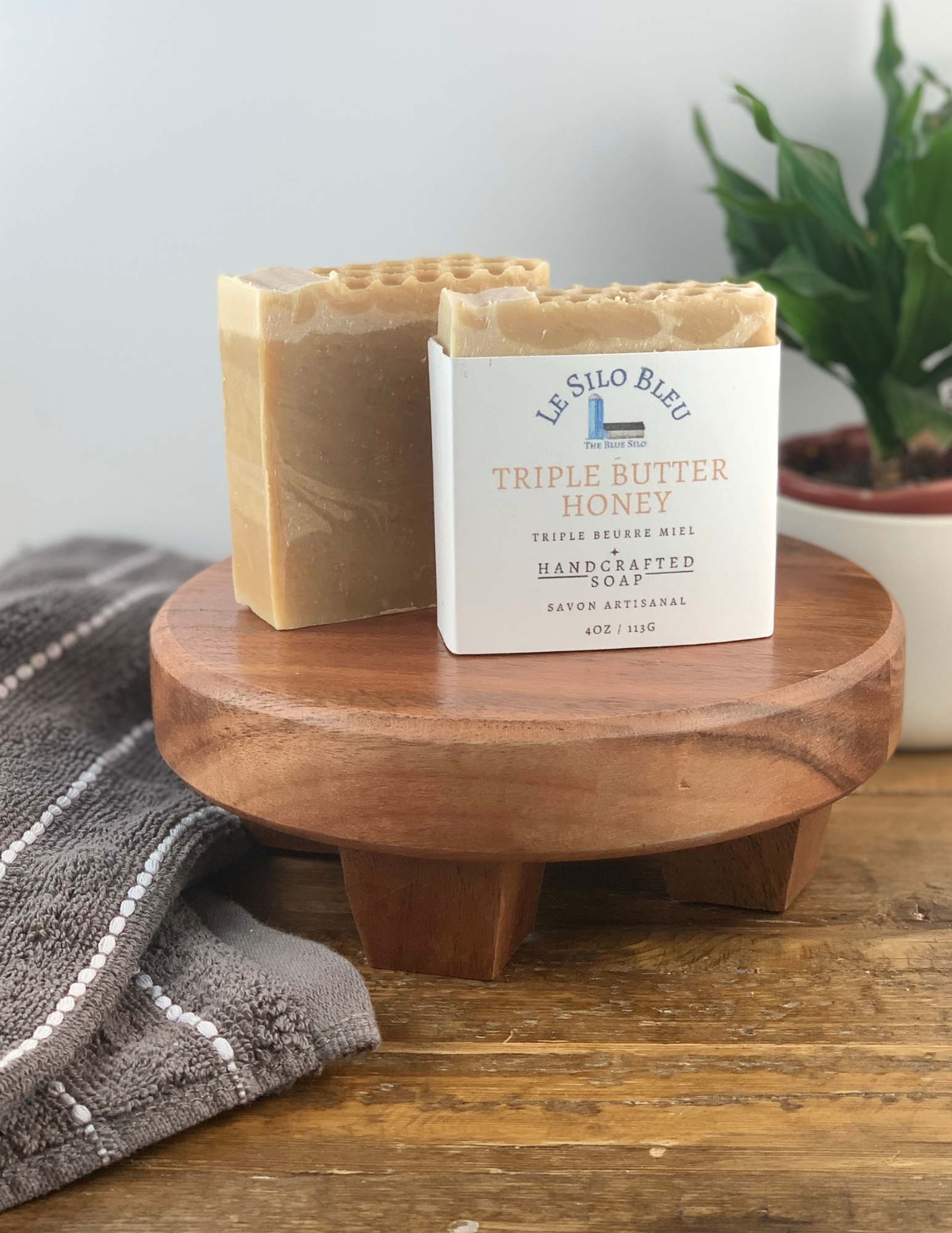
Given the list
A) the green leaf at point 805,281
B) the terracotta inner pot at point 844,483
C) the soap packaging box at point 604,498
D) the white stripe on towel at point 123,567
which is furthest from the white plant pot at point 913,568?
the white stripe on towel at point 123,567

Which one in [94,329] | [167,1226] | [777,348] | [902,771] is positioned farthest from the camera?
[94,329]

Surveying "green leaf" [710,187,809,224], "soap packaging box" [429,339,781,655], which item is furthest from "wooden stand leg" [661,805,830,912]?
"green leaf" [710,187,809,224]

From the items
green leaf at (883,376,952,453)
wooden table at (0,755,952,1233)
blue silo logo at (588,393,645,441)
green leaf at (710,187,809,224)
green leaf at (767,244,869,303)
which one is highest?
green leaf at (710,187,809,224)

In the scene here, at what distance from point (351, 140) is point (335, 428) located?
41 cm

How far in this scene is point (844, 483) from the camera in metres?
0.86

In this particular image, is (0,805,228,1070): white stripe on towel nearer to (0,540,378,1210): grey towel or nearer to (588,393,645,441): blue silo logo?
(0,540,378,1210): grey towel

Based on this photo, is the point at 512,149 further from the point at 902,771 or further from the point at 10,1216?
the point at 10,1216

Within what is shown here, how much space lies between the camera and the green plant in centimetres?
76

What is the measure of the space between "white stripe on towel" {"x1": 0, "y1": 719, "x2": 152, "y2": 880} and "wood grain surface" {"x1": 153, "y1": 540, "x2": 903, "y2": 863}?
97 mm

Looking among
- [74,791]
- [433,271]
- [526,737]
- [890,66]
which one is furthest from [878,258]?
[74,791]

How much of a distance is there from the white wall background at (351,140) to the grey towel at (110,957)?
0.29 metres

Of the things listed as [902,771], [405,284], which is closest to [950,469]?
[902,771]

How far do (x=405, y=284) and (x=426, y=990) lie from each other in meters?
0.33

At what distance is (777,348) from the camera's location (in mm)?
554
